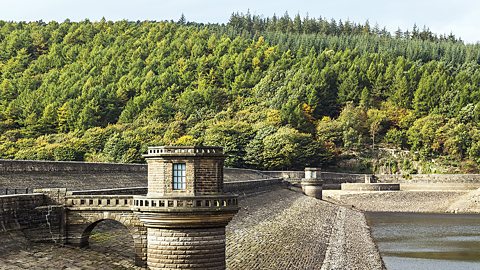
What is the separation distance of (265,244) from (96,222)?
13.4 metres

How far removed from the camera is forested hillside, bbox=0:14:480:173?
102312 millimetres

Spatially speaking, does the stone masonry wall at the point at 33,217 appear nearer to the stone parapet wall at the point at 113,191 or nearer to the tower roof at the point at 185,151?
the stone parapet wall at the point at 113,191

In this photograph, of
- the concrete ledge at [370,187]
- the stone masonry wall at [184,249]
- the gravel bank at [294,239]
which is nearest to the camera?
the stone masonry wall at [184,249]

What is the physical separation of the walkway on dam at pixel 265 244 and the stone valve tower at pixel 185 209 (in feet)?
7.47

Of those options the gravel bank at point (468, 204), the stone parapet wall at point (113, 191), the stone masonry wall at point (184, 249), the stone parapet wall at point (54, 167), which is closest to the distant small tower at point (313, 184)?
the gravel bank at point (468, 204)

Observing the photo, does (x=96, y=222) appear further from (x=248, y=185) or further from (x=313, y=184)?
(x=313, y=184)

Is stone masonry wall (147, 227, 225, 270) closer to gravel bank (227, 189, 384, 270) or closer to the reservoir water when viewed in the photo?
gravel bank (227, 189, 384, 270)

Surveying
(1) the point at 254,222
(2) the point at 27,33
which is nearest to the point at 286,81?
(2) the point at 27,33

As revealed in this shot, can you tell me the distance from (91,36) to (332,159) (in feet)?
248

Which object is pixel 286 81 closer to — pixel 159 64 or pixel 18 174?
pixel 159 64

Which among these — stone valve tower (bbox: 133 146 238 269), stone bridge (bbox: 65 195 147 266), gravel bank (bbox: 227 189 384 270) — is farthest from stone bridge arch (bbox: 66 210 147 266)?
gravel bank (bbox: 227 189 384 270)

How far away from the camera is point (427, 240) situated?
5169cm

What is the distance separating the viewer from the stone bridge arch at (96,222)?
24.9 m

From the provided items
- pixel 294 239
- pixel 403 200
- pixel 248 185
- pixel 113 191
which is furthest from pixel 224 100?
pixel 113 191
